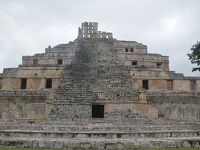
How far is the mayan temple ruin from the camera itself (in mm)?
23406

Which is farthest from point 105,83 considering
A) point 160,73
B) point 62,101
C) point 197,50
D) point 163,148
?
point 163,148

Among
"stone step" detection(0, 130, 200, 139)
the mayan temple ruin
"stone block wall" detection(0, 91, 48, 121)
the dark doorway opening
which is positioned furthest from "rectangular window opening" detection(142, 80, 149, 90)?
"stone step" detection(0, 130, 200, 139)

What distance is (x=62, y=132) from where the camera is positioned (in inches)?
717

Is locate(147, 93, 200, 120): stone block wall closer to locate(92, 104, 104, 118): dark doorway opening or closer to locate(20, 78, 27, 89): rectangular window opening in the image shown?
locate(92, 104, 104, 118): dark doorway opening

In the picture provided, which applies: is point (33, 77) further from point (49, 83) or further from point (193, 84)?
point (193, 84)

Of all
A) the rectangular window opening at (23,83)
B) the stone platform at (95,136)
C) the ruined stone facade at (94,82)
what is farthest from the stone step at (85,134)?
the rectangular window opening at (23,83)

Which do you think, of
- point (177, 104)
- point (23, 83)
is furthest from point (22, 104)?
point (177, 104)

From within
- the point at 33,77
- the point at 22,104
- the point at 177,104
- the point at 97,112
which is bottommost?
the point at 97,112

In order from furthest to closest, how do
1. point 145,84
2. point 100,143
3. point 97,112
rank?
point 145,84 → point 97,112 → point 100,143

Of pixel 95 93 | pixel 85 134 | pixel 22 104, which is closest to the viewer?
pixel 85 134

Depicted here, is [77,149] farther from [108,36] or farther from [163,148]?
[108,36]

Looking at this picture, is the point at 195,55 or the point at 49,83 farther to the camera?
the point at 49,83

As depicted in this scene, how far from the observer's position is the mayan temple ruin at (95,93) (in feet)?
76.8

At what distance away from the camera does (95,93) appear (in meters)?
26.4
